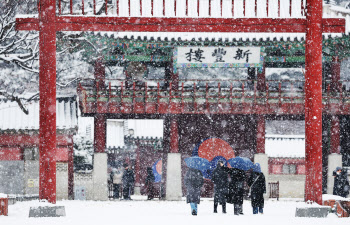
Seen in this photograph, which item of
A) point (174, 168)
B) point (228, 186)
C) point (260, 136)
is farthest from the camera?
point (260, 136)

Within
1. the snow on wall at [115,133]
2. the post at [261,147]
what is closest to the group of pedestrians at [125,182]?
the post at [261,147]

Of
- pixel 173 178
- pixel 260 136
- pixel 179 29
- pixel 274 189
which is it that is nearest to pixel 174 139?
pixel 173 178

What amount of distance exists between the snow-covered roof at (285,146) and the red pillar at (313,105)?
23635mm

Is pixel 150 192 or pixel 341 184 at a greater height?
pixel 341 184

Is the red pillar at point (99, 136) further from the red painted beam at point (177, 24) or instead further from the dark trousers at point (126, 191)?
the red painted beam at point (177, 24)

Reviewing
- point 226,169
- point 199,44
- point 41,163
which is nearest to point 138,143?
point 199,44

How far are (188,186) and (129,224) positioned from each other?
3.41 meters

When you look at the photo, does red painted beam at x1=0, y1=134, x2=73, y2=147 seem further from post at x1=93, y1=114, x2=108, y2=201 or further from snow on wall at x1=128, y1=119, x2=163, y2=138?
snow on wall at x1=128, y1=119, x2=163, y2=138

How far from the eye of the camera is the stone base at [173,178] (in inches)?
829

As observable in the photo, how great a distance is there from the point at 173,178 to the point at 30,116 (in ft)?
19.2

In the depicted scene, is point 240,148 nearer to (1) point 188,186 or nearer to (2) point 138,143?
(1) point 188,186

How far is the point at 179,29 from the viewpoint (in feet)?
36.8

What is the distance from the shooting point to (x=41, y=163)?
10.7 metres

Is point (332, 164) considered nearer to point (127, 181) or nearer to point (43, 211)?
point (127, 181)
